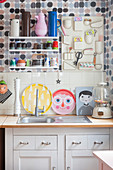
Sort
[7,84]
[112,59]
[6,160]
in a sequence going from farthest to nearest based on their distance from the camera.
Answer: [7,84] → [112,59] → [6,160]

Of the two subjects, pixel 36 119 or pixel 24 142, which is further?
pixel 36 119

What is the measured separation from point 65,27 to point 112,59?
730 mm

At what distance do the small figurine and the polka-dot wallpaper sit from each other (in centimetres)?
20

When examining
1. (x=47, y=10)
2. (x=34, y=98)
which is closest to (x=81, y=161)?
(x=34, y=98)

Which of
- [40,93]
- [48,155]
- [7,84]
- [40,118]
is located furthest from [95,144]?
[7,84]

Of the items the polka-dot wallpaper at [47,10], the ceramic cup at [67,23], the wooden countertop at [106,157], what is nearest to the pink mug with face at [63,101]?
the polka-dot wallpaper at [47,10]

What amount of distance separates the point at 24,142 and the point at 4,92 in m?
0.80

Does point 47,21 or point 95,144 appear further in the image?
point 47,21

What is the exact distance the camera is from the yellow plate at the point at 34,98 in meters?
3.29

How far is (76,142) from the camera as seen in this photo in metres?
2.71

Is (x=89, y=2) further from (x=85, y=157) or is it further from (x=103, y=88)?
(x=85, y=157)

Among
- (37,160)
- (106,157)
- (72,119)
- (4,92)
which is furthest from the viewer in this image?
(4,92)

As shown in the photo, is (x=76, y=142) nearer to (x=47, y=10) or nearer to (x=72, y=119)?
(x=72, y=119)

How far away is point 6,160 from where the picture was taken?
105 inches
